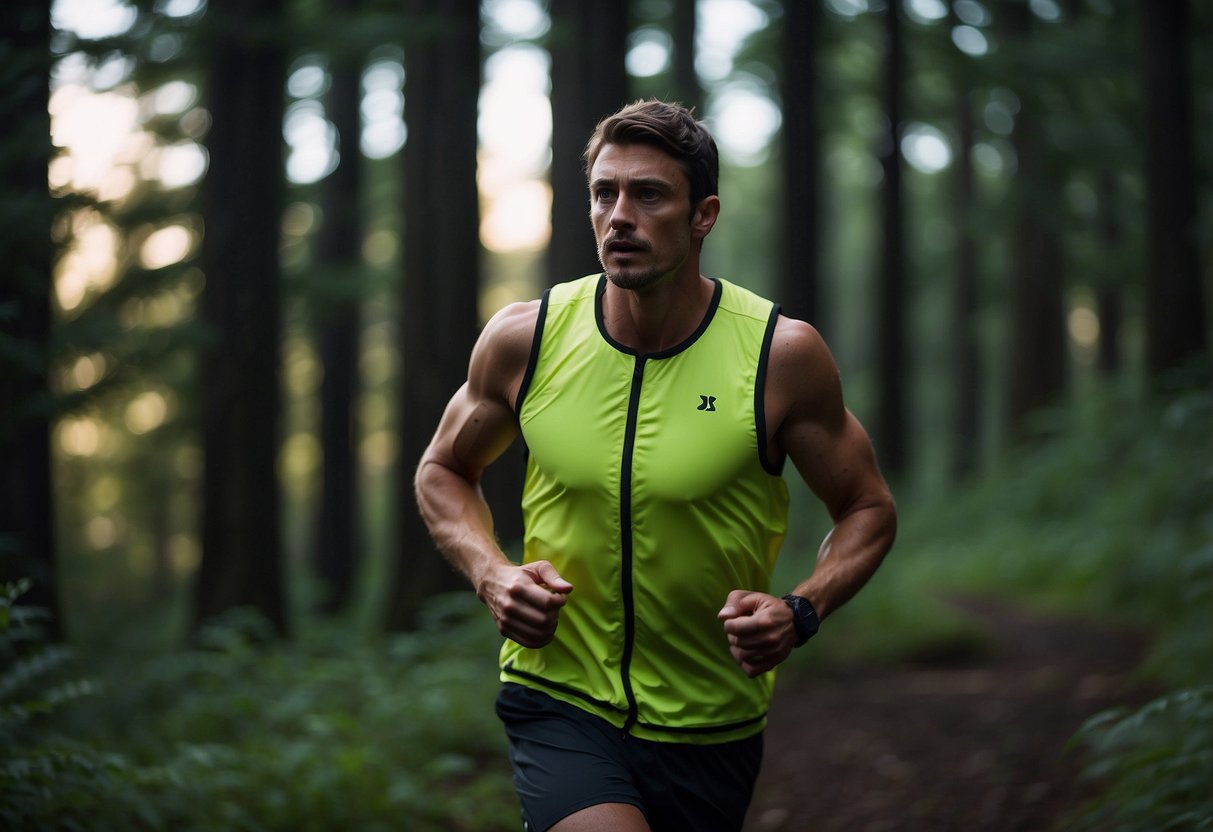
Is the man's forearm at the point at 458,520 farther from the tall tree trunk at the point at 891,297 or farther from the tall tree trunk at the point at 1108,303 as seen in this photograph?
the tall tree trunk at the point at 1108,303

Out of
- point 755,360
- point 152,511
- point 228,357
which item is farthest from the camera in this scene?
point 152,511

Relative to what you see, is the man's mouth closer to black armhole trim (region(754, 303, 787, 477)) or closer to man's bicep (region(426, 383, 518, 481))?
black armhole trim (region(754, 303, 787, 477))

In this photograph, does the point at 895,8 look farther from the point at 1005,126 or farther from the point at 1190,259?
the point at 1005,126

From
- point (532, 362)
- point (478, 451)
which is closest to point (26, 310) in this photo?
point (478, 451)

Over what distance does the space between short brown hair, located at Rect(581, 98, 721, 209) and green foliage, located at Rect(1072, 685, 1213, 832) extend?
2565 millimetres

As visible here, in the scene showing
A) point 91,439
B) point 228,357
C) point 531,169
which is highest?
point 531,169

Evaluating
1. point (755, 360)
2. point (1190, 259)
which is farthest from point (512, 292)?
point (755, 360)

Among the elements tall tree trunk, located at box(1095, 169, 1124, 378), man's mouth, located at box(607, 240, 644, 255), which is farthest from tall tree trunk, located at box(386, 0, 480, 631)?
tall tree trunk, located at box(1095, 169, 1124, 378)

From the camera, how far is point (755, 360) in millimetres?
3428

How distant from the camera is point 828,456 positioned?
3.52 m

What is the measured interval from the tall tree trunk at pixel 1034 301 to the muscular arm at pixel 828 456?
1839 centimetres

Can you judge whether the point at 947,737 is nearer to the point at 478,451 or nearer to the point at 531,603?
the point at 478,451

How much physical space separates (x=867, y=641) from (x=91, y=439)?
66.5 ft

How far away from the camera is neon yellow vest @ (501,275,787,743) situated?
11.0 ft
